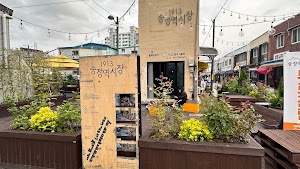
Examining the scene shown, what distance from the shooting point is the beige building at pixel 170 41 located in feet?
27.5

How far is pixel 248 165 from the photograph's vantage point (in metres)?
2.29

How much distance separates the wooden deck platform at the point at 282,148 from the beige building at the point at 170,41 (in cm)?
545

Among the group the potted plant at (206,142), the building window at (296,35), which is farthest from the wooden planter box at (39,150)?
the building window at (296,35)

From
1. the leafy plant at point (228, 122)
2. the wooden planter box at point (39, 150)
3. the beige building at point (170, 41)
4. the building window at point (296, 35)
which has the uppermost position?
the building window at point (296, 35)

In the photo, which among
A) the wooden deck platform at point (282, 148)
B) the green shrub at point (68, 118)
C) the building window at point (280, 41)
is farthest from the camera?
the building window at point (280, 41)

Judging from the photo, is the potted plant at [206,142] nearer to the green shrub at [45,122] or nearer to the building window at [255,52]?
the green shrub at [45,122]

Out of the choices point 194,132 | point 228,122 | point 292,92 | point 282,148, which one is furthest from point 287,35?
point 194,132

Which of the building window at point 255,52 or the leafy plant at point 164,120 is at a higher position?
the building window at point 255,52

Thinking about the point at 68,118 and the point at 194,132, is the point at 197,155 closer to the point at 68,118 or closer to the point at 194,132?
the point at 194,132

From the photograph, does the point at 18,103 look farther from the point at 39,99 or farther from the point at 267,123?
the point at 267,123

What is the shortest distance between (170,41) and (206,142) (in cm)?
691

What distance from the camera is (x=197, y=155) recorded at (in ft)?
8.05

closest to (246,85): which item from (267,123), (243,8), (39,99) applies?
(243,8)

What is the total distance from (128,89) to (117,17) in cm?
897
